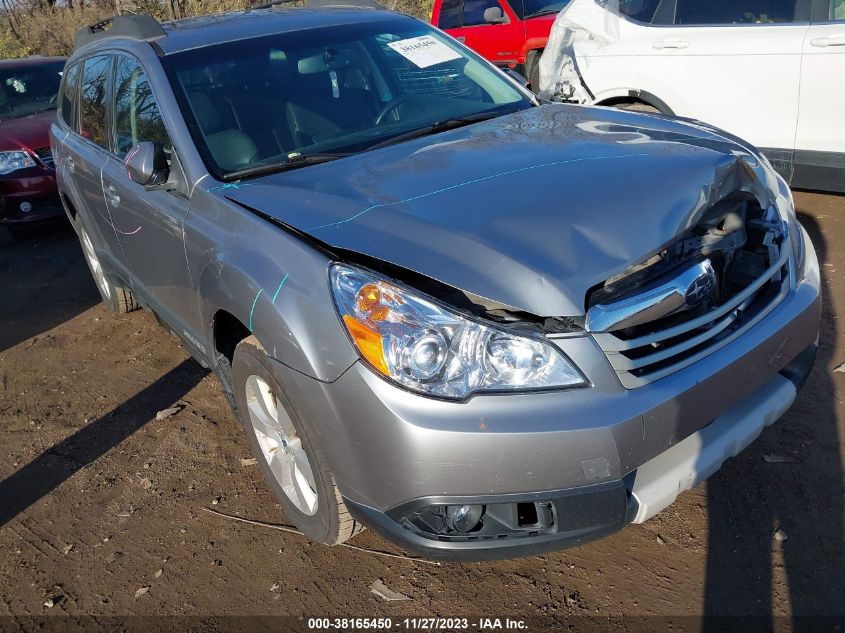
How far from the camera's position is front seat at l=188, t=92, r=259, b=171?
308cm

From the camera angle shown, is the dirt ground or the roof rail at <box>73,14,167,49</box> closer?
the dirt ground

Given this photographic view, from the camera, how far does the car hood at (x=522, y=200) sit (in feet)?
7.03

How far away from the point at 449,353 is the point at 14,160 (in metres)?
6.79

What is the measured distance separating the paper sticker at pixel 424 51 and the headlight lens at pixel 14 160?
508cm

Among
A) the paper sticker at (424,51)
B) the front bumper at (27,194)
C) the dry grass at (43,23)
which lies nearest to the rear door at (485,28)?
the front bumper at (27,194)

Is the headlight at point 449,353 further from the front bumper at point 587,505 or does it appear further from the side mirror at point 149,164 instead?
the side mirror at point 149,164

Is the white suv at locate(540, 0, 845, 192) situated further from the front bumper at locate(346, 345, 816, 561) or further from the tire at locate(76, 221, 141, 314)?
the tire at locate(76, 221, 141, 314)

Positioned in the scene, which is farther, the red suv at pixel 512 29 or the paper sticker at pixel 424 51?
the red suv at pixel 512 29

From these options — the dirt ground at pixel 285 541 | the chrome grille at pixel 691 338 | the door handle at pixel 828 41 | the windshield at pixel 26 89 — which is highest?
the door handle at pixel 828 41

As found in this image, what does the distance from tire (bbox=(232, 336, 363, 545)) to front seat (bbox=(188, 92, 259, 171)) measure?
2.63ft

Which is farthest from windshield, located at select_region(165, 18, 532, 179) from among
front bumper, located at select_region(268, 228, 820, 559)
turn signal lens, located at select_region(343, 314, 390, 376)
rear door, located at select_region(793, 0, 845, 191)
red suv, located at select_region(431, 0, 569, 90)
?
red suv, located at select_region(431, 0, 569, 90)

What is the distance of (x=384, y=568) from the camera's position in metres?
2.77

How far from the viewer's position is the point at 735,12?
17.7ft

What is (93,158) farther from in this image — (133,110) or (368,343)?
(368,343)
